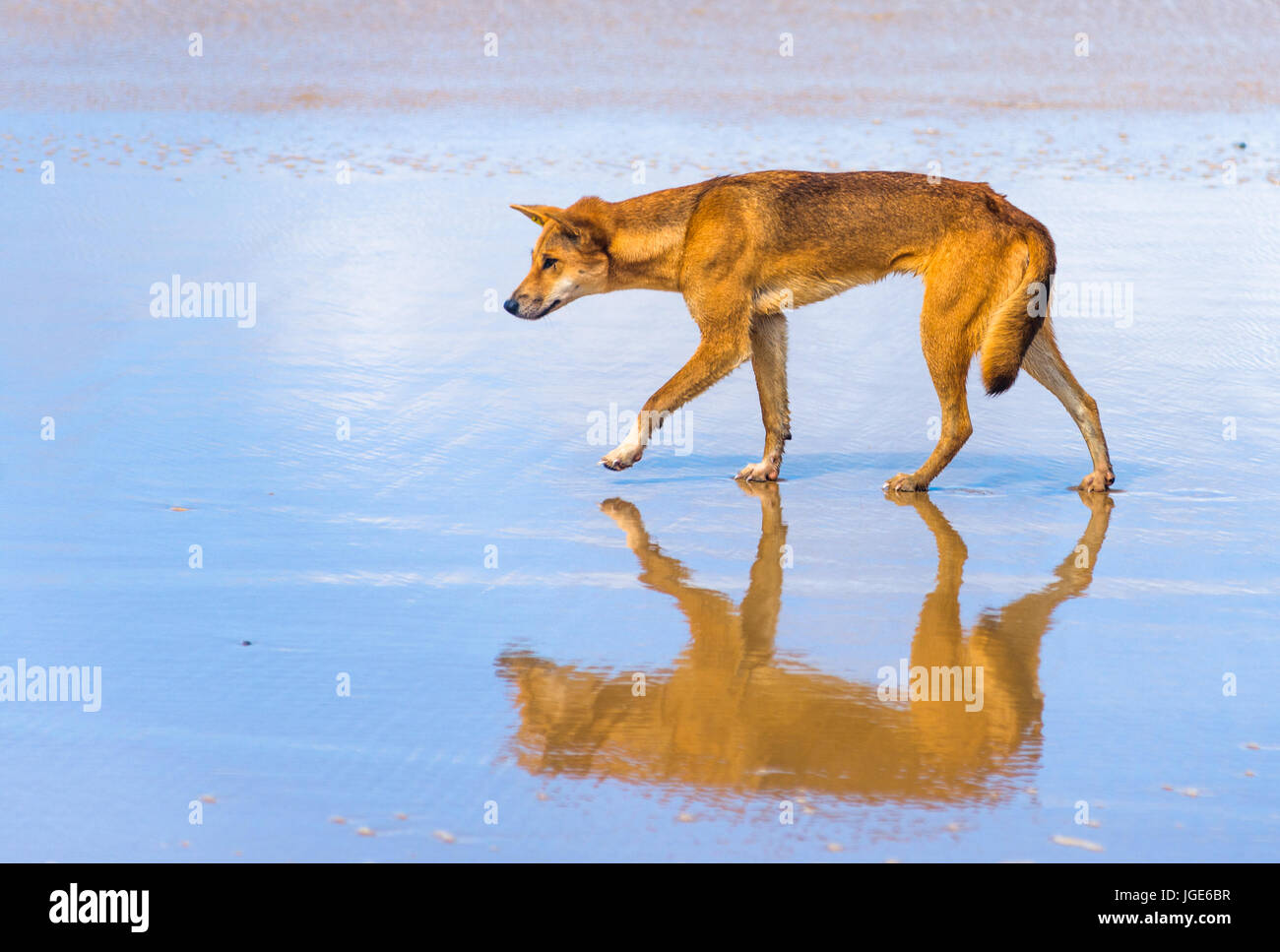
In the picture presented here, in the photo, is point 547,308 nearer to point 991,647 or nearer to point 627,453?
point 627,453

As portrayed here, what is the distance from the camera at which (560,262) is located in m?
8.20

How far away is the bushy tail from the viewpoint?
7.73m

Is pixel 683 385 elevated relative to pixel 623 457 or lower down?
elevated

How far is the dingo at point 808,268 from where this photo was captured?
781 centimetres

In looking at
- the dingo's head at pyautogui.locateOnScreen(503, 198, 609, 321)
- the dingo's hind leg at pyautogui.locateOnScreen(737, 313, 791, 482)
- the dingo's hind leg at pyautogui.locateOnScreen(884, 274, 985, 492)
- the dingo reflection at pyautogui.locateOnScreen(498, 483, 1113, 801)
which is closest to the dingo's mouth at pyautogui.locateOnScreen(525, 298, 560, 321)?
the dingo's head at pyautogui.locateOnScreen(503, 198, 609, 321)

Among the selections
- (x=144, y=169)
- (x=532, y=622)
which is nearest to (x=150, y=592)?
(x=532, y=622)

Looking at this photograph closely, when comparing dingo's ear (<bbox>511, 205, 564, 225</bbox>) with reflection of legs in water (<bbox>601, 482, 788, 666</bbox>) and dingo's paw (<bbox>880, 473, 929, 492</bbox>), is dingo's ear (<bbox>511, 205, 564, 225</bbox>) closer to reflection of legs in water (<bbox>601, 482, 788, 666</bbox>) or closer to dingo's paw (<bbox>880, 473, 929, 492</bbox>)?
reflection of legs in water (<bbox>601, 482, 788, 666</bbox>)

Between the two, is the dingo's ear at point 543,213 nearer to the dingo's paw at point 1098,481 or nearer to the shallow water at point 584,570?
the shallow water at point 584,570

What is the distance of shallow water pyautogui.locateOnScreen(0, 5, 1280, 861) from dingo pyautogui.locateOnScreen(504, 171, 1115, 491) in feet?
1.37

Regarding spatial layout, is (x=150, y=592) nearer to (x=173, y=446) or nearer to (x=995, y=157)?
(x=173, y=446)

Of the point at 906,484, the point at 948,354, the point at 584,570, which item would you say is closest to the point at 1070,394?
the point at 948,354

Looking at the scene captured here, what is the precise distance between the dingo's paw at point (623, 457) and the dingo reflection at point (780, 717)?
5.96 feet

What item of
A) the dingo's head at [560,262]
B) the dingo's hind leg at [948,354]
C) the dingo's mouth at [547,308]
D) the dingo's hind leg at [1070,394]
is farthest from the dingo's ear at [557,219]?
the dingo's hind leg at [1070,394]

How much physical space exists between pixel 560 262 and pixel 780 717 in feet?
12.3
